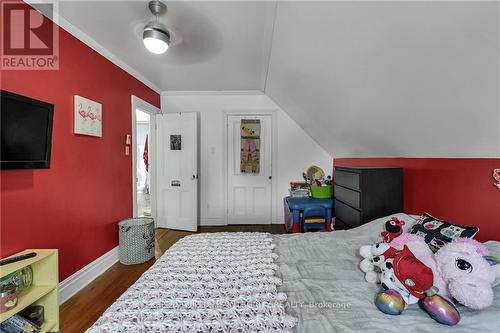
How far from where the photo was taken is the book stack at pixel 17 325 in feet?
4.68

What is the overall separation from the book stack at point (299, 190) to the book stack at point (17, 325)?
321 cm

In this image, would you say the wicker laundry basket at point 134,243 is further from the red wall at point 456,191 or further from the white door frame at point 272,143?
the red wall at point 456,191

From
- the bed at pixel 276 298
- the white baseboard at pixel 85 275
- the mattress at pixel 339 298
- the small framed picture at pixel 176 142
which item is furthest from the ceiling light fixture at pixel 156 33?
the white baseboard at pixel 85 275

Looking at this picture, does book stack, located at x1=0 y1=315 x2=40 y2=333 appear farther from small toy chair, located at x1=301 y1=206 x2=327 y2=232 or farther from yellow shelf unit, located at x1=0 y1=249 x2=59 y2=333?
small toy chair, located at x1=301 y1=206 x2=327 y2=232

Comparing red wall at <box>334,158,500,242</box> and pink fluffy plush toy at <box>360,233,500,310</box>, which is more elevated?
red wall at <box>334,158,500,242</box>

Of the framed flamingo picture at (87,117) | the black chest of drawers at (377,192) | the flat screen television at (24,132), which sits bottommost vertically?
the black chest of drawers at (377,192)

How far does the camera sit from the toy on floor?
3.02 feet

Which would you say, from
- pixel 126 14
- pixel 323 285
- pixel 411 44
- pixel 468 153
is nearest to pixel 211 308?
pixel 323 285

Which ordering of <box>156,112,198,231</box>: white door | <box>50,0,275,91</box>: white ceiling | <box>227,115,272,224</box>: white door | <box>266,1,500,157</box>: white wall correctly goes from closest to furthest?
<box>266,1,500,157</box>: white wall, <box>50,0,275,91</box>: white ceiling, <box>156,112,198,231</box>: white door, <box>227,115,272,224</box>: white door

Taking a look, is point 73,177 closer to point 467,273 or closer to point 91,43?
A: point 91,43

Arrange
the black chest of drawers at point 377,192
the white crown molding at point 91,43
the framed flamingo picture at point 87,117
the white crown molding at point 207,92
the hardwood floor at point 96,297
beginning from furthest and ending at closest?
1. the white crown molding at point 207,92
2. the black chest of drawers at point 377,192
3. the framed flamingo picture at point 87,117
4. the white crown molding at point 91,43
5. the hardwood floor at point 96,297

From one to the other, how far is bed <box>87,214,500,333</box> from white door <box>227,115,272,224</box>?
8.27 feet

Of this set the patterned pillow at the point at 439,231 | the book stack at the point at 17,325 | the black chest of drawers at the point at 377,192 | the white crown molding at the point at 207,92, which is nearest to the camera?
the patterned pillow at the point at 439,231

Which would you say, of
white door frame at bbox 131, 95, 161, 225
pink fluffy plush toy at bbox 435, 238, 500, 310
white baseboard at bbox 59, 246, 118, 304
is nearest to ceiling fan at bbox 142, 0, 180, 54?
white door frame at bbox 131, 95, 161, 225
